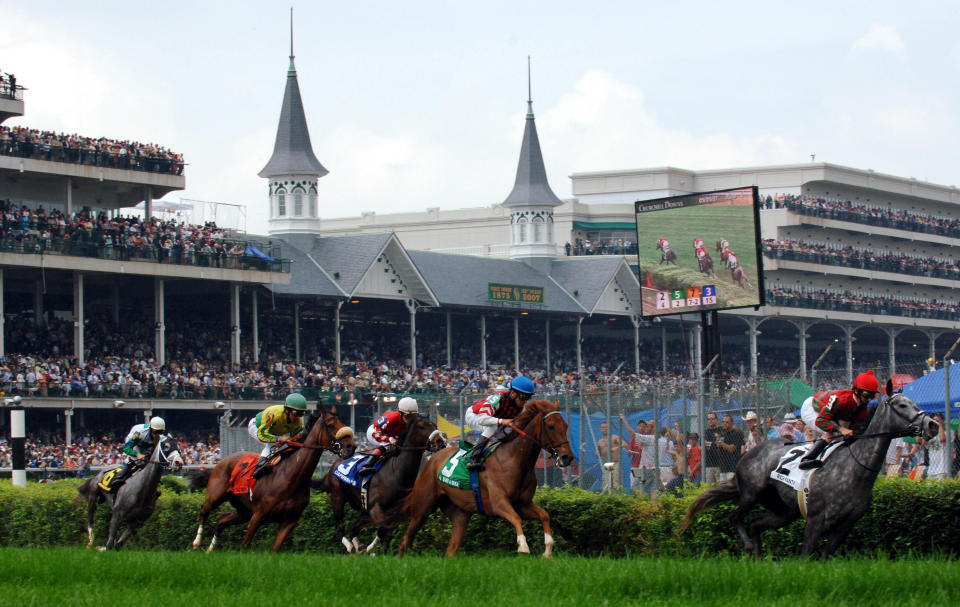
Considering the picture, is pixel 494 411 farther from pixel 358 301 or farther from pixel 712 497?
pixel 358 301

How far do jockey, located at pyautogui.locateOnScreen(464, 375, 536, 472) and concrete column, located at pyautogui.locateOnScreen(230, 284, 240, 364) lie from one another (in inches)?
1278

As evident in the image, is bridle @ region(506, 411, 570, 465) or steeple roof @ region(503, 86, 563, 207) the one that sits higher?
steeple roof @ region(503, 86, 563, 207)

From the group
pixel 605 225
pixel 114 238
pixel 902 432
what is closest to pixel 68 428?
pixel 114 238

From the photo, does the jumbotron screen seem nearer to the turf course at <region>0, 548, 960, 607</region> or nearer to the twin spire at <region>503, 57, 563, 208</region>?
the turf course at <region>0, 548, 960, 607</region>

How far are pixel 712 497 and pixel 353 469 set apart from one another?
15.1 feet

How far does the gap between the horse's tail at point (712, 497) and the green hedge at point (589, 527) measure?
0.35m

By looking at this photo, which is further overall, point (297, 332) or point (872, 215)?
point (872, 215)

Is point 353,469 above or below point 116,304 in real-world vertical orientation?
below

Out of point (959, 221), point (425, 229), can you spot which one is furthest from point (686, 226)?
point (959, 221)

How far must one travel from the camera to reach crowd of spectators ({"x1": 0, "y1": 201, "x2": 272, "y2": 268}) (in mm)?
41406

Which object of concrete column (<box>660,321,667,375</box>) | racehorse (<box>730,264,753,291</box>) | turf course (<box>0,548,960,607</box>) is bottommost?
turf course (<box>0,548,960,607</box>)

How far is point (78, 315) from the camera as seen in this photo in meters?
42.1

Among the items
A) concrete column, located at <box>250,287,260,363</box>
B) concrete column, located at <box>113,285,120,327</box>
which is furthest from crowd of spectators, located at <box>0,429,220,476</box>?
concrete column, located at <box>250,287,260,363</box>

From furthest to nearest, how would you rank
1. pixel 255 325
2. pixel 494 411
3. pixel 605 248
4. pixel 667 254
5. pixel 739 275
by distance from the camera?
pixel 605 248, pixel 255 325, pixel 667 254, pixel 739 275, pixel 494 411
